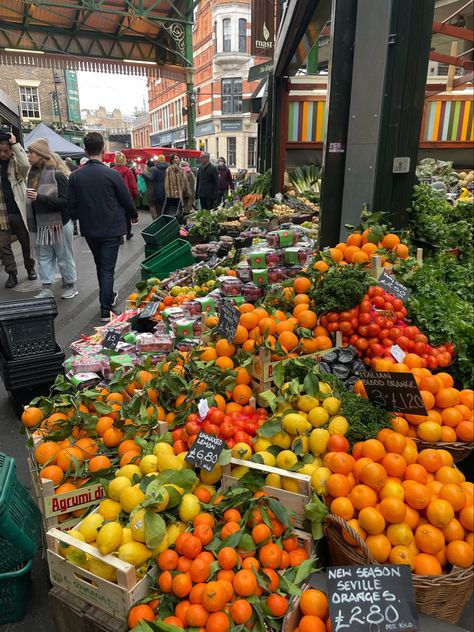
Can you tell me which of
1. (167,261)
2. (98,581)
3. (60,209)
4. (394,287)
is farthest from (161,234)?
(98,581)

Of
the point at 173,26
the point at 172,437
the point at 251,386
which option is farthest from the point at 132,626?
the point at 173,26

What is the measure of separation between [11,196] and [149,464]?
6.74 meters

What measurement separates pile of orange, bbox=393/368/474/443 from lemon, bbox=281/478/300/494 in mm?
579

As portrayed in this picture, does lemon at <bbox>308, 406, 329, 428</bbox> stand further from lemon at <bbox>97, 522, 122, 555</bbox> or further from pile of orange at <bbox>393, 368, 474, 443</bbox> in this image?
lemon at <bbox>97, 522, 122, 555</bbox>

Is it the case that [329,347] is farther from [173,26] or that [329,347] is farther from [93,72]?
[93,72]

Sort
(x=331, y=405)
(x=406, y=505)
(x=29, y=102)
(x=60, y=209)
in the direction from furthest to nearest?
(x=29, y=102), (x=60, y=209), (x=331, y=405), (x=406, y=505)

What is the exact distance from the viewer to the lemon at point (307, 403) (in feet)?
7.91

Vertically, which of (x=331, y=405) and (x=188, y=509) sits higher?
(x=331, y=405)

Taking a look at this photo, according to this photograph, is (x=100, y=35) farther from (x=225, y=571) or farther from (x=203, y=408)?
(x=225, y=571)

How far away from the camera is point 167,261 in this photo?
21.3 ft

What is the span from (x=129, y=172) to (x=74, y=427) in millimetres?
12068

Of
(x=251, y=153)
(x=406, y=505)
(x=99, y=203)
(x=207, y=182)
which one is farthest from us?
(x=251, y=153)

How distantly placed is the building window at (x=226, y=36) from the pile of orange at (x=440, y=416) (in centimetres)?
4671

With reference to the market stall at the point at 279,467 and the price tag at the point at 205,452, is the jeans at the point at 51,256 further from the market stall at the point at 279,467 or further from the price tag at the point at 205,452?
the price tag at the point at 205,452
